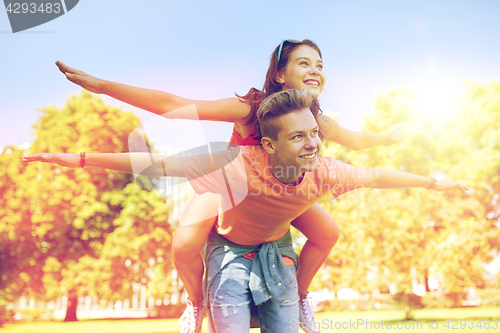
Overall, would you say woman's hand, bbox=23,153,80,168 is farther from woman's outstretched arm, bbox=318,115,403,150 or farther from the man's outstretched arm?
the man's outstretched arm

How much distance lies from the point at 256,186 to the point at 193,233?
0.71 m

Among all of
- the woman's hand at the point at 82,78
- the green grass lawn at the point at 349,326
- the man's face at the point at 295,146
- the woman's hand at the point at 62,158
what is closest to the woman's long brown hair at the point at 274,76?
the man's face at the point at 295,146

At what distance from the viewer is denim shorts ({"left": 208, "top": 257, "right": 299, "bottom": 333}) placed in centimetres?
237

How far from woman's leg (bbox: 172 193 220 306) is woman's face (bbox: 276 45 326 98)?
3.32ft

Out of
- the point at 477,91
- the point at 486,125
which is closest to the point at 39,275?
the point at 486,125

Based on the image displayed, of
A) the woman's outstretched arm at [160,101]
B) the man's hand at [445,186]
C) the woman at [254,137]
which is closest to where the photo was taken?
the woman's outstretched arm at [160,101]

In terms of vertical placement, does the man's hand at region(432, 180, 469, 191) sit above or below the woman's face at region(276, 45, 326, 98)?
below

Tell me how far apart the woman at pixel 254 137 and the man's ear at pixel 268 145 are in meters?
0.30

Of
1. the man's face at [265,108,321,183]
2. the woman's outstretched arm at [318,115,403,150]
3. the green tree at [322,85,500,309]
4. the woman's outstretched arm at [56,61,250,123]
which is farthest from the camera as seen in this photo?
the green tree at [322,85,500,309]

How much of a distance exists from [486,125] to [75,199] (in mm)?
13607

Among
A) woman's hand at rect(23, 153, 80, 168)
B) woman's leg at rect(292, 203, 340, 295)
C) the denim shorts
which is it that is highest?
woman's hand at rect(23, 153, 80, 168)

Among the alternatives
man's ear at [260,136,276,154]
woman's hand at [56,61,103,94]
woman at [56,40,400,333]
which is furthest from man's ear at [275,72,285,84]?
woman's hand at [56,61,103,94]

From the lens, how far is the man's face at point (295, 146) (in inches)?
84.7

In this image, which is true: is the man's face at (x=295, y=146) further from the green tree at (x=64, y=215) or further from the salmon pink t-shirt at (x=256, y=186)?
the green tree at (x=64, y=215)
